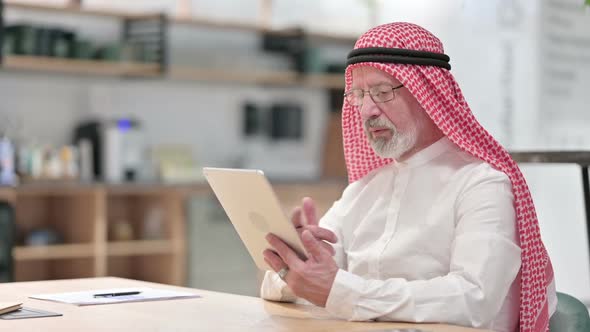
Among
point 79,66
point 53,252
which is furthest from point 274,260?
point 79,66

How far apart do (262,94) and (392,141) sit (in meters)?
5.12

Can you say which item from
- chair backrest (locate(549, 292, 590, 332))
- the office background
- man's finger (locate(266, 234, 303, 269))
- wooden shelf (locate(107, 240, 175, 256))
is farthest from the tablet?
wooden shelf (locate(107, 240, 175, 256))

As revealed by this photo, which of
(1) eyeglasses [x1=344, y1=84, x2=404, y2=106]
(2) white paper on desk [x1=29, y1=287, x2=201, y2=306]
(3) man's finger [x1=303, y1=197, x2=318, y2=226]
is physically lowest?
(2) white paper on desk [x1=29, y1=287, x2=201, y2=306]

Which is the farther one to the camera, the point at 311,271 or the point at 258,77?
the point at 258,77

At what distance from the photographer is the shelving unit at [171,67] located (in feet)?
20.1

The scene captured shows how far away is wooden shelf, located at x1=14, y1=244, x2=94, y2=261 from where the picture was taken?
5641mm

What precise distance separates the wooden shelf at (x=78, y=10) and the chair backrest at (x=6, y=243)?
1.30 metres

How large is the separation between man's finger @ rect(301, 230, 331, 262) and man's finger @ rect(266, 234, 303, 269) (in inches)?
1.2

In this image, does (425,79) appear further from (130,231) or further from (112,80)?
(112,80)

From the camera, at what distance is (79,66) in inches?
245

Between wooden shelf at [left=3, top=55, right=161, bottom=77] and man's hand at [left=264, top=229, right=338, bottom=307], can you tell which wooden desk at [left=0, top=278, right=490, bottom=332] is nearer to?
man's hand at [left=264, top=229, right=338, bottom=307]

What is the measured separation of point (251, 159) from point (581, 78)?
3.61 meters

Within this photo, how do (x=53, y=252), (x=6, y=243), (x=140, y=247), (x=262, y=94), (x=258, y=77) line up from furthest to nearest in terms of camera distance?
(x=262, y=94) < (x=258, y=77) < (x=140, y=247) < (x=53, y=252) < (x=6, y=243)

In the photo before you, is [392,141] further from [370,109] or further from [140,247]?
[140,247]
